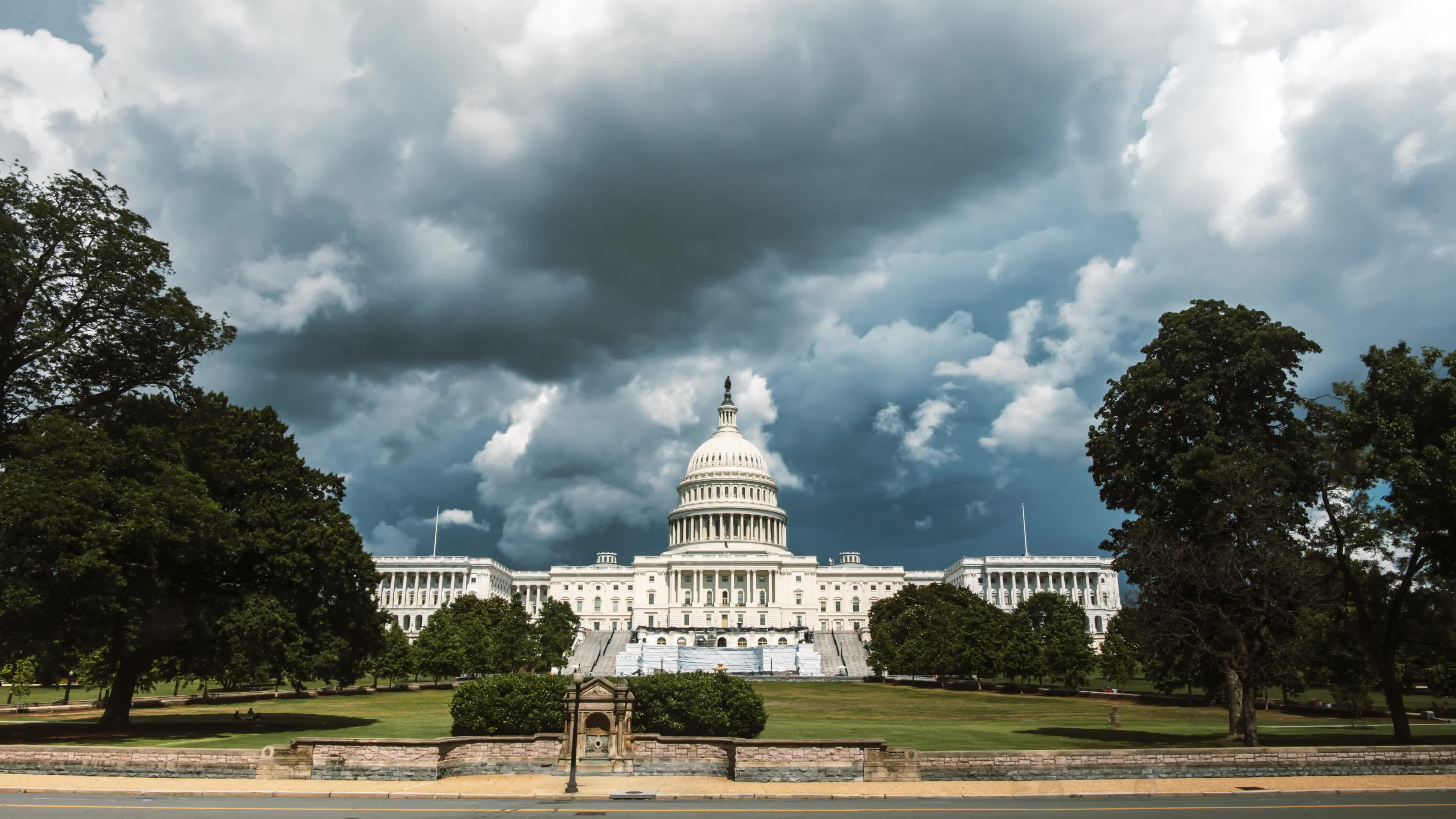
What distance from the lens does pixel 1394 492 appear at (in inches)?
1297

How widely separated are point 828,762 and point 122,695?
29242 millimetres

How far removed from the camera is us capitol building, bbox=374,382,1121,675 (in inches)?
6142

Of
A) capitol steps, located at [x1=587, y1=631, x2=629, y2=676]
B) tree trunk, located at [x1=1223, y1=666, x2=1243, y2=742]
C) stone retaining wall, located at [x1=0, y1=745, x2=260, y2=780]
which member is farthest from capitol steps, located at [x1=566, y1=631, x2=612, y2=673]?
stone retaining wall, located at [x1=0, y1=745, x2=260, y2=780]

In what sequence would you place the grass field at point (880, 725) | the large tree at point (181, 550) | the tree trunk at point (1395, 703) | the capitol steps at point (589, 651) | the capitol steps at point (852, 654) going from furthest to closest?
the capitol steps at point (589, 651)
the capitol steps at point (852, 654)
the grass field at point (880, 725)
the tree trunk at point (1395, 703)
the large tree at point (181, 550)

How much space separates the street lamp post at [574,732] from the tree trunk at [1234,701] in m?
24.7

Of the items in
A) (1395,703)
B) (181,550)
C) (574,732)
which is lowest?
(1395,703)

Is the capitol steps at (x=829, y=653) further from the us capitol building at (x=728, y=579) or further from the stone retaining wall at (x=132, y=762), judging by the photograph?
the stone retaining wall at (x=132, y=762)

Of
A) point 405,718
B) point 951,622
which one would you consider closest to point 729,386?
point 951,622

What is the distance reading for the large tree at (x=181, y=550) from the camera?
3142cm

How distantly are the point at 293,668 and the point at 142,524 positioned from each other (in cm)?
887

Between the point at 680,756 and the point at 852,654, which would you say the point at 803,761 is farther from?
the point at 852,654

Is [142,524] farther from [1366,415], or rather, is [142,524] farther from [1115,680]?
[1115,680]

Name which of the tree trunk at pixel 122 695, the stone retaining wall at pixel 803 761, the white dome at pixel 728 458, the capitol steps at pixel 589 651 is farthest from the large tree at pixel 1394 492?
the white dome at pixel 728 458

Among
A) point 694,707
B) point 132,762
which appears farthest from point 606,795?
point 132,762
